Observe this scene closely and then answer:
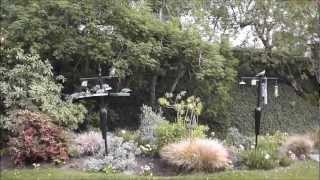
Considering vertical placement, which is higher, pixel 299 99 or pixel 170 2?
pixel 170 2

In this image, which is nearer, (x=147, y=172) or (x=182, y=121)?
(x=147, y=172)

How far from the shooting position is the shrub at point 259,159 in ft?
31.5

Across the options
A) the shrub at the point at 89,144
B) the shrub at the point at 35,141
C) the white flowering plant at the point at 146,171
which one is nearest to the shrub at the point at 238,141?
the white flowering plant at the point at 146,171

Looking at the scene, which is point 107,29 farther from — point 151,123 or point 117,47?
point 151,123

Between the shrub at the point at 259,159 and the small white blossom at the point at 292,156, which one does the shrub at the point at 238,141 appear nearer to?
the small white blossom at the point at 292,156

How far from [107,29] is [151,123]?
2.63 m

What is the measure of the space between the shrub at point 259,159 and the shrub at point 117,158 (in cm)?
193

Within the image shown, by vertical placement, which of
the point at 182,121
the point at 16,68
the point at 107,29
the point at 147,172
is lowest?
the point at 147,172

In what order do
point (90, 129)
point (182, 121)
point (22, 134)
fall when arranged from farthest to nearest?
point (90, 129) → point (182, 121) → point (22, 134)

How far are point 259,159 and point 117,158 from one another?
2474 millimetres

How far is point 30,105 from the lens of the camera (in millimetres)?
11070

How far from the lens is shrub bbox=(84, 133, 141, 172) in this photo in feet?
31.7

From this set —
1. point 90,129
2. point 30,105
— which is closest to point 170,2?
point 90,129

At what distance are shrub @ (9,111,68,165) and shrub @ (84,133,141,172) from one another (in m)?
0.62
